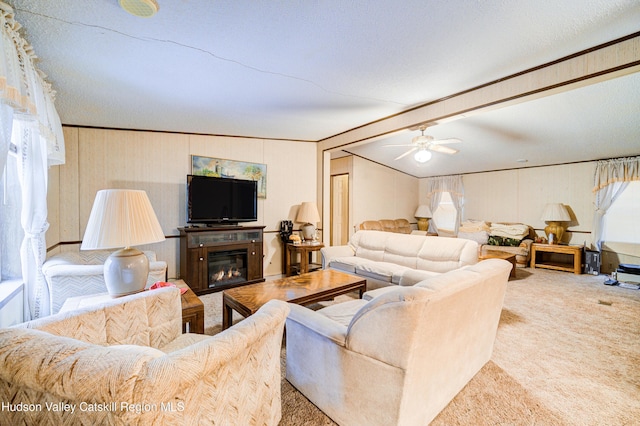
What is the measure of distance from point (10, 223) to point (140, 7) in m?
1.97

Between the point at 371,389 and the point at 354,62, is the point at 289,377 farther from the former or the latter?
the point at 354,62

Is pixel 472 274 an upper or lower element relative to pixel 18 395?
upper

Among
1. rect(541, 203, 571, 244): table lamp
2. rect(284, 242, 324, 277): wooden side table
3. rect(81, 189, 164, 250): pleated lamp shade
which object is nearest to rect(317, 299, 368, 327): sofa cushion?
rect(81, 189, 164, 250): pleated lamp shade

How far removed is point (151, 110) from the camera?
9.80 ft

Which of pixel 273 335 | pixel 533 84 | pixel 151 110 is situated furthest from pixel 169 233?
pixel 533 84

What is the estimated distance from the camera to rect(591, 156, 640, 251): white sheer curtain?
4666 mm

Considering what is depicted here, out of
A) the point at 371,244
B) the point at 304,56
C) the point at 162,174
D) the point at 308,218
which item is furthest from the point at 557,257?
the point at 162,174

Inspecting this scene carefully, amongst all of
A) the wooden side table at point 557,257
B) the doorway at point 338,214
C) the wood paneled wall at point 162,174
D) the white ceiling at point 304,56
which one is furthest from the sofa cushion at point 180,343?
the wooden side table at point 557,257

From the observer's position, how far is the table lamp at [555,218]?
517 centimetres

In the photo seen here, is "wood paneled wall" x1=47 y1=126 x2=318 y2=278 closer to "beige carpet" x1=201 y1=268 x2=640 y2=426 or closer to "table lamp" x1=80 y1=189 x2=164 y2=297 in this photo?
"beige carpet" x1=201 y1=268 x2=640 y2=426

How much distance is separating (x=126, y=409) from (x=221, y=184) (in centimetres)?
356

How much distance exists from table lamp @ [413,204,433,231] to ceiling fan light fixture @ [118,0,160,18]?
7.18m

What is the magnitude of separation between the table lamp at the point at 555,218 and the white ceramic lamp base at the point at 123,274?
6.78 meters

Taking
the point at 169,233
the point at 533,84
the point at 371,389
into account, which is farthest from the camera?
the point at 169,233
